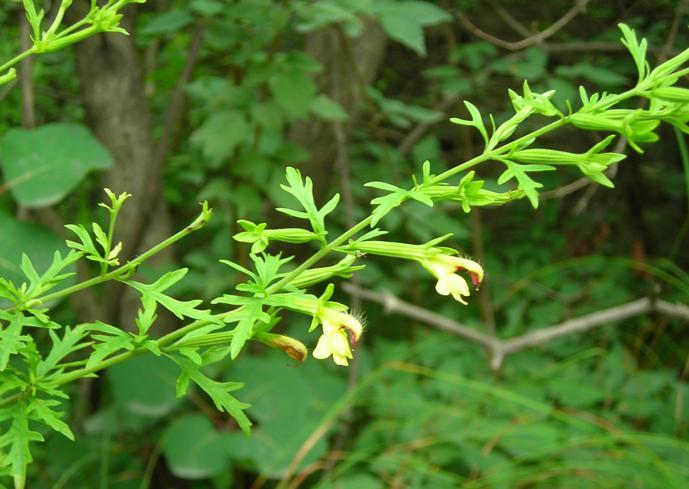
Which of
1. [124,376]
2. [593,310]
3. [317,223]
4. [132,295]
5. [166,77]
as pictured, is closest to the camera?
[317,223]

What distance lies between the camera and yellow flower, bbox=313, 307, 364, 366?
2.02 feet

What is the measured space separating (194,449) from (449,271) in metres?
1.49

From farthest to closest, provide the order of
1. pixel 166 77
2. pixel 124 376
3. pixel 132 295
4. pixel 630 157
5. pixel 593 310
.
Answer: pixel 593 310 < pixel 630 157 < pixel 166 77 < pixel 132 295 < pixel 124 376

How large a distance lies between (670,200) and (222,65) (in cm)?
185

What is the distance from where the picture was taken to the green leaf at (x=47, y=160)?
1825 mm

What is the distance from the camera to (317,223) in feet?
2.17

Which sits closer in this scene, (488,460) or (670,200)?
(488,460)

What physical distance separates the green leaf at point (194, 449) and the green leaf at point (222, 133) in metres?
0.65

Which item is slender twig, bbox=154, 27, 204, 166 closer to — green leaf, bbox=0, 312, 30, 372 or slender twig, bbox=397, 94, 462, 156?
slender twig, bbox=397, 94, 462, 156

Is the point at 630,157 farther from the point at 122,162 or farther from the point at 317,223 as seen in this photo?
the point at 317,223

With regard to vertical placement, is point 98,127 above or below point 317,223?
below

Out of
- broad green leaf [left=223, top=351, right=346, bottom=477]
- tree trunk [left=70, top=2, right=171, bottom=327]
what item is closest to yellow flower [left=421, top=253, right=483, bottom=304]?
broad green leaf [left=223, top=351, right=346, bottom=477]

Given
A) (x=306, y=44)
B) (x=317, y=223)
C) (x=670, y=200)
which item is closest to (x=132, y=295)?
(x=306, y=44)

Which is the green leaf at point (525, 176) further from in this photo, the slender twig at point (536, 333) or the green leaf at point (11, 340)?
the slender twig at point (536, 333)
